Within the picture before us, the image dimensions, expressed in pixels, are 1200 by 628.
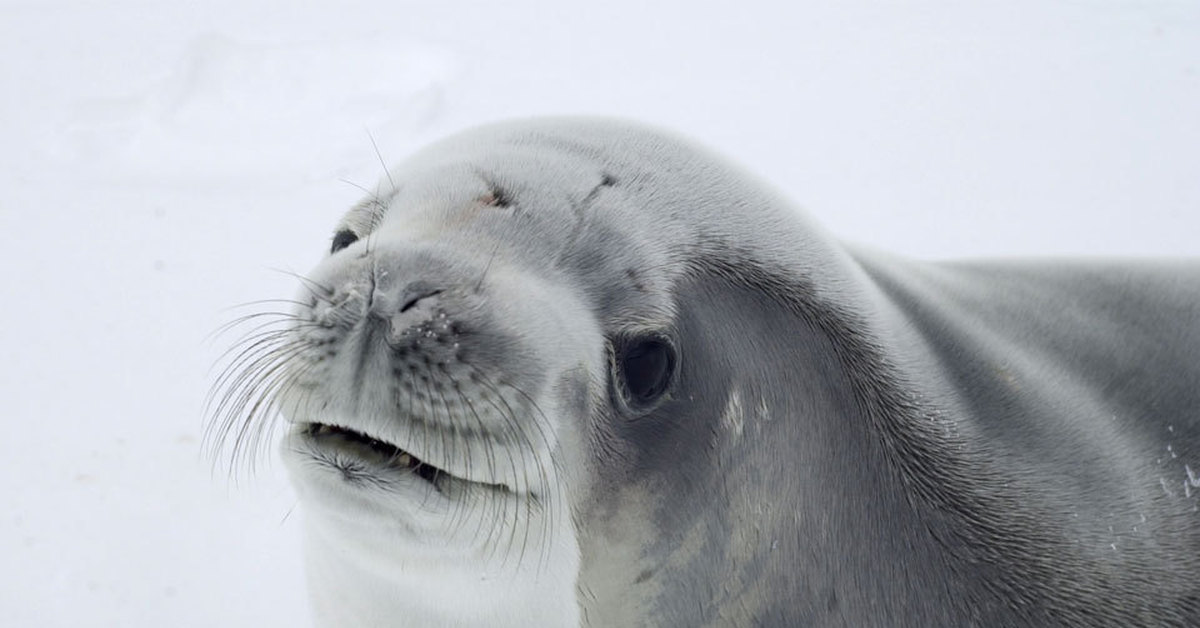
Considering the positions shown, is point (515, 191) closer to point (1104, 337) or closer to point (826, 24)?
point (1104, 337)

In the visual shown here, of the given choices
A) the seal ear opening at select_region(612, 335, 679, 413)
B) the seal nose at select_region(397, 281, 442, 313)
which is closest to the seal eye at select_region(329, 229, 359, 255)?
the seal nose at select_region(397, 281, 442, 313)

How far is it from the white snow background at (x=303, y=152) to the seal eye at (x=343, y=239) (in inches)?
51.0

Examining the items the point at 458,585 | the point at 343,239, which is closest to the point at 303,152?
the point at 343,239

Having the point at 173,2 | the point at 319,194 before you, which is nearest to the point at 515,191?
the point at 319,194

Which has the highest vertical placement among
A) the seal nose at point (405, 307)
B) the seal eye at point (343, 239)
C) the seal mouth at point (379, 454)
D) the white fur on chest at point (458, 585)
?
the seal nose at point (405, 307)

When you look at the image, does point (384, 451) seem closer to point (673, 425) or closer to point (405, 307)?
point (405, 307)

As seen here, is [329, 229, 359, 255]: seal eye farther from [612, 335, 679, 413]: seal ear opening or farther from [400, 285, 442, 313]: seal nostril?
[612, 335, 679, 413]: seal ear opening

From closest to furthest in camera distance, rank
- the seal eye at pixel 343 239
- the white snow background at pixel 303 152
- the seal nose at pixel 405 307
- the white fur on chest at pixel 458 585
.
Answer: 1. the seal nose at pixel 405 307
2. the white fur on chest at pixel 458 585
3. the seal eye at pixel 343 239
4. the white snow background at pixel 303 152

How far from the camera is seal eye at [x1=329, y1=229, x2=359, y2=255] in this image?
1.85 metres

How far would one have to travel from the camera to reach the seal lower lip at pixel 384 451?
151cm

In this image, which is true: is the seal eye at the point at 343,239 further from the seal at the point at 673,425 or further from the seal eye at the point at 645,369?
the seal eye at the point at 645,369

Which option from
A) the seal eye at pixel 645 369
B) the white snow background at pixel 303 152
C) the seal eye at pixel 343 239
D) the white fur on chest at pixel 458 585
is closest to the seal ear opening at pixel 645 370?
the seal eye at pixel 645 369

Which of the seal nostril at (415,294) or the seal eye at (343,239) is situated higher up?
the seal nostril at (415,294)

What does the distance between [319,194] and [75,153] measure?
103 cm
